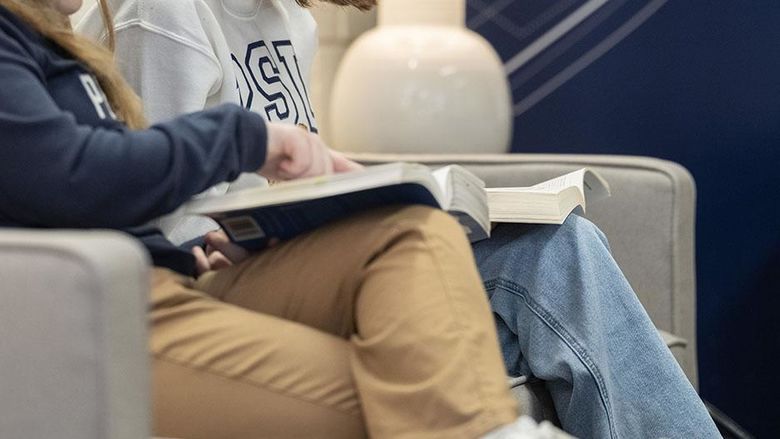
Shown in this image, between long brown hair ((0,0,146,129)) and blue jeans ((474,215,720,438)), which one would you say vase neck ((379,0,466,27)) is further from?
long brown hair ((0,0,146,129))

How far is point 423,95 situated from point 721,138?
60 centimetres

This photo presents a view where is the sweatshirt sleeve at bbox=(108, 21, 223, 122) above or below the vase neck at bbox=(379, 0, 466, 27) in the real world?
above

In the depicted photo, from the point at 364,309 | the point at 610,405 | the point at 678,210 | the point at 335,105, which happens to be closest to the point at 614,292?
the point at 610,405

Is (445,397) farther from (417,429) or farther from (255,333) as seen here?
(255,333)

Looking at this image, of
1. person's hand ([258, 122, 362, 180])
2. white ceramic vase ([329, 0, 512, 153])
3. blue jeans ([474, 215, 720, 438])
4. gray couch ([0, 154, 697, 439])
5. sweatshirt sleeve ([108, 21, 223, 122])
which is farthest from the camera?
white ceramic vase ([329, 0, 512, 153])

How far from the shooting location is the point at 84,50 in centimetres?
108

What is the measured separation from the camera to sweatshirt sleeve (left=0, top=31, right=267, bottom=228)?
900mm

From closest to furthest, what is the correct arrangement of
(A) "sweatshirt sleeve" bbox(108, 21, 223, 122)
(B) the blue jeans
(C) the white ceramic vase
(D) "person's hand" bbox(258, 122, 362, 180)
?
(D) "person's hand" bbox(258, 122, 362, 180) < (B) the blue jeans < (A) "sweatshirt sleeve" bbox(108, 21, 223, 122) < (C) the white ceramic vase

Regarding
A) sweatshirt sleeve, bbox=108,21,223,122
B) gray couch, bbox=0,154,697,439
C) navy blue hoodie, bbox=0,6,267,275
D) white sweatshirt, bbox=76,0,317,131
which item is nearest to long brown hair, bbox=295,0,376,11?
white sweatshirt, bbox=76,0,317,131

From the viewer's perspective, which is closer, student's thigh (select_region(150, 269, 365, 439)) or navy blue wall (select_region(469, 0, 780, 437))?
student's thigh (select_region(150, 269, 365, 439))

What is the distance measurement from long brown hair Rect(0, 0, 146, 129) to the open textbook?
6.8 inches

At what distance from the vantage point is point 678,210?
185 centimetres

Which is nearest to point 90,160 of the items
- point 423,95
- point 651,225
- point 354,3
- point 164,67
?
point 164,67

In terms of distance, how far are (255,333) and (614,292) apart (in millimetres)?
493
